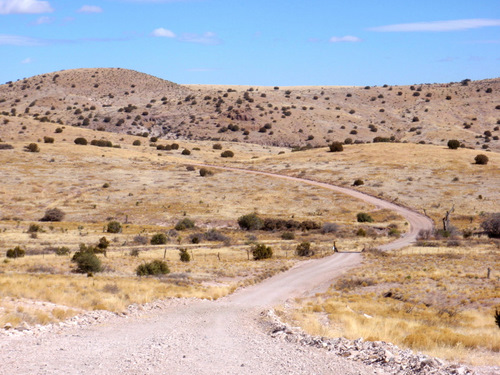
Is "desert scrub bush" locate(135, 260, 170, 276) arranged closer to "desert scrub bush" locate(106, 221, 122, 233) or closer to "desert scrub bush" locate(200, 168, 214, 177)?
"desert scrub bush" locate(106, 221, 122, 233)

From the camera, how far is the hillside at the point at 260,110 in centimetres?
14375

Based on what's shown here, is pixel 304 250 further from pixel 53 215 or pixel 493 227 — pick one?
pixel 53 215

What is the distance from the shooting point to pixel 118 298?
74.1 ft

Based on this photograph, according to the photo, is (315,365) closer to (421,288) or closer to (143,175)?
(421,288)

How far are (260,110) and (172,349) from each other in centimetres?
14355

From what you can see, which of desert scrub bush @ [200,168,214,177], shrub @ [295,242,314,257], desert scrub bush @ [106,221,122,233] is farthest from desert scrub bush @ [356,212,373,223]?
desert scrub bush @ [200,168,214,177]

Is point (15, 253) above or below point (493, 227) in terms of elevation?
below

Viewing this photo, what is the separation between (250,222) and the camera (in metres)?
61.0

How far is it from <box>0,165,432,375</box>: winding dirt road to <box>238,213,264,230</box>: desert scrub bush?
1503 inches

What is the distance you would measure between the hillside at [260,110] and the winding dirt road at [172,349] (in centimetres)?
11256

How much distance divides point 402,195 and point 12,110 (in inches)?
4612

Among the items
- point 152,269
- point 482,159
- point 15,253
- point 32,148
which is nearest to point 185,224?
point 15,253

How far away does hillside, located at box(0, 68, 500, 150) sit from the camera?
14375 centimetres

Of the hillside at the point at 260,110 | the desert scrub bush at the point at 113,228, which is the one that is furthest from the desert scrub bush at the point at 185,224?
the hillside at the point at 260,110
